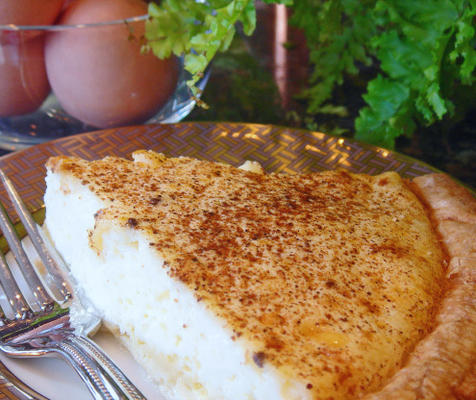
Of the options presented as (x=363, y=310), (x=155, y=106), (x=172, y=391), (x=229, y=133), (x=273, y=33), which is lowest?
(x=172, y=391)

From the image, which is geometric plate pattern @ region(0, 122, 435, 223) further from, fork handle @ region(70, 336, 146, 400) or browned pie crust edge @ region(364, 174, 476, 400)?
fork handle @ region(70, 336, 146, 400)

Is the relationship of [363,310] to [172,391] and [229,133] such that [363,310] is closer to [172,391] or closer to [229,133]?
[172,391]

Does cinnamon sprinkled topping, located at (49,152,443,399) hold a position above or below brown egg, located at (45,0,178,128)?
below

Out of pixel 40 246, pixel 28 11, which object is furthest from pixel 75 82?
pixel 40 246

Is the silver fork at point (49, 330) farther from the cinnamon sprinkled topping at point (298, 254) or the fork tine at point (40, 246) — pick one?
the cinnamon sprinkled topping at point (298, 254)

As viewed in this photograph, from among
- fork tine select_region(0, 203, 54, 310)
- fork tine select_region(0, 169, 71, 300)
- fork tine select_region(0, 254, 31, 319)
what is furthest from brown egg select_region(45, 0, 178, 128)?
fork tine select_region(0, 254, 31, 319)

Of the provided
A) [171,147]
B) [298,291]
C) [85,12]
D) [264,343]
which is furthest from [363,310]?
[85,12]

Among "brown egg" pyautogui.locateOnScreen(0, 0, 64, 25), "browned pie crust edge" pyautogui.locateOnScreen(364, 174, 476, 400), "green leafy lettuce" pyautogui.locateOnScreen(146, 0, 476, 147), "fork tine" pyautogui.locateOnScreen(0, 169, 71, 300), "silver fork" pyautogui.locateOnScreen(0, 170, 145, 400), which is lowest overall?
"browned pie crust edge" pyautogui.locateOnScreen(364, 174, 476, 400)

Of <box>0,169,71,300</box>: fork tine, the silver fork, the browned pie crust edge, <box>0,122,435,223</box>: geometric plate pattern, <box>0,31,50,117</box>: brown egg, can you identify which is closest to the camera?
the browned pie crust edge

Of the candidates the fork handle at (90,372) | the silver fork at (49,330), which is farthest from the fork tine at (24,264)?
the fork handle at (90,372)
